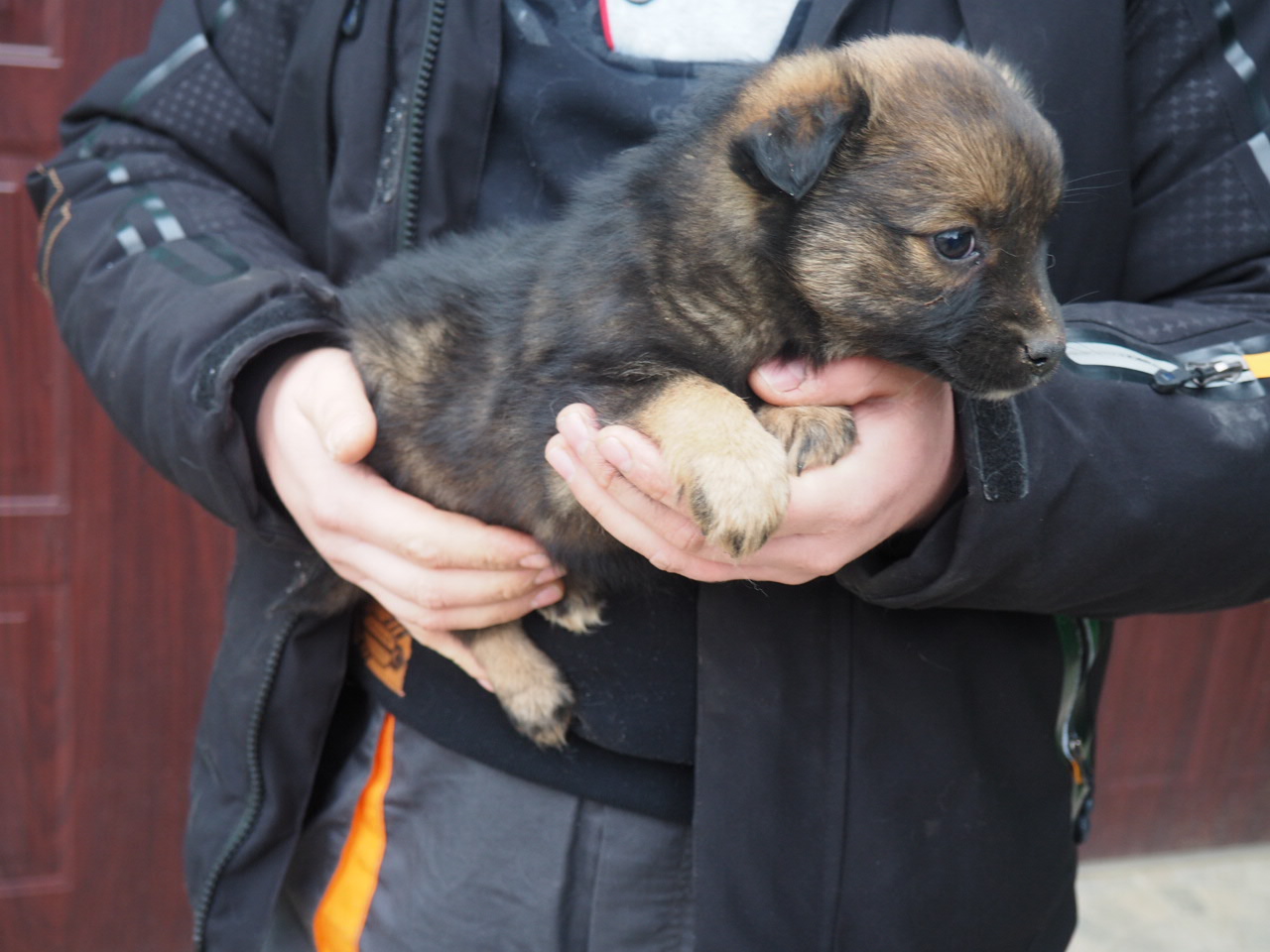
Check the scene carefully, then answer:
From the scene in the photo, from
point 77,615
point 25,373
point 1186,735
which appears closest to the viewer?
point 25,373

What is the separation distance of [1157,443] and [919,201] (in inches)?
18.9

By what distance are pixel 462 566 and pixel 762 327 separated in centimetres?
61

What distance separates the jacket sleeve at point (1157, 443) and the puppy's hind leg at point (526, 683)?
20.5 inches

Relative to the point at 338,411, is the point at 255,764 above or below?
below

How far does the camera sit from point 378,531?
1788 mm

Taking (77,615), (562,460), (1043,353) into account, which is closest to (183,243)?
(562,460)

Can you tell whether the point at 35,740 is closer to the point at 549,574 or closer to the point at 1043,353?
the point at 549,574

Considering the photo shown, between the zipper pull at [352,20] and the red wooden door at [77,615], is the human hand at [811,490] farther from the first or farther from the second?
the red wooden door at [77,615]

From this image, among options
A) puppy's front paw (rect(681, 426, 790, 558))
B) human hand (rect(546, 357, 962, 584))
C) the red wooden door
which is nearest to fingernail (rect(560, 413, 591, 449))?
human hand (rect(546, 357, 962, 584))

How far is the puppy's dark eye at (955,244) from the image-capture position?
167 centimetres

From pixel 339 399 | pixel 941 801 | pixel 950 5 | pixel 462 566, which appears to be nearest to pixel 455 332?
pixel 339 399

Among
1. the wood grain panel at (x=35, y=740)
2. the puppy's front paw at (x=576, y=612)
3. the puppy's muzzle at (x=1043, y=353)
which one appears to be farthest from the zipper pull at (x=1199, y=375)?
the wood grain panel at (x=35, y=740)

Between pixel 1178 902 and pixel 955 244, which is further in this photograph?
pixel 1178 902

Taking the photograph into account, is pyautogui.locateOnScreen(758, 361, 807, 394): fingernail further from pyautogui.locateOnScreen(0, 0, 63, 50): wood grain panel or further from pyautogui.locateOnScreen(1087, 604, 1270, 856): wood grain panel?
pyautogui.locateOnScreen(1087, 604, 1270, 856): wood grain panel
